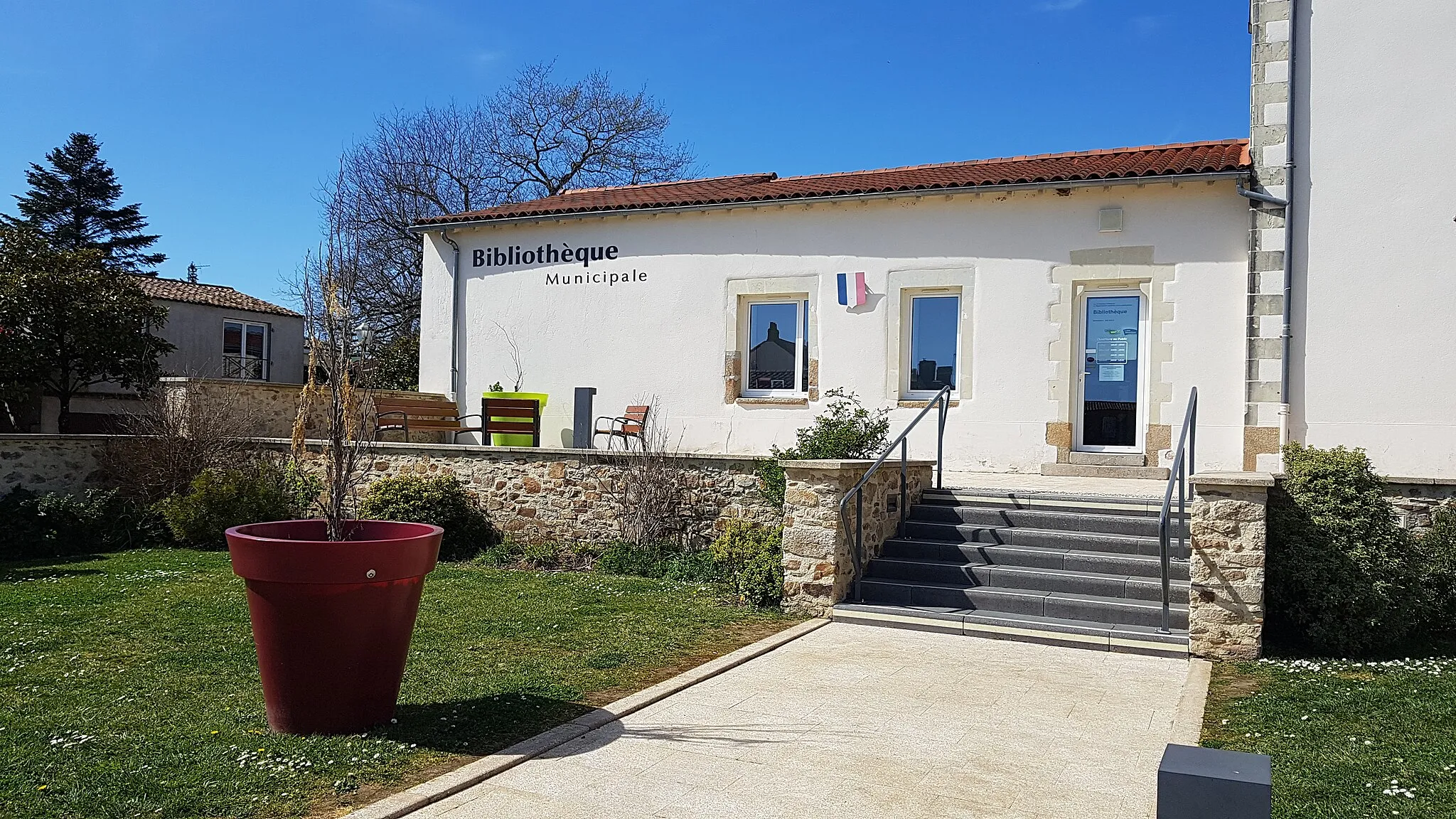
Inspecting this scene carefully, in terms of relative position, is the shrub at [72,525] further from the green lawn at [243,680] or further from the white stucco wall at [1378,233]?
the white stucco wall at [1378,233]

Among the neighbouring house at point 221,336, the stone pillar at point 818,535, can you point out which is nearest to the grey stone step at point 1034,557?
the stone pillar at point 818,535

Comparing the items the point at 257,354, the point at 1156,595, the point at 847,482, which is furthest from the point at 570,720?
the point at 257,354

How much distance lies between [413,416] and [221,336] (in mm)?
15041

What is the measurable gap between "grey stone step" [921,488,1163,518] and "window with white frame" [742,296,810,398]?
411 centimetres

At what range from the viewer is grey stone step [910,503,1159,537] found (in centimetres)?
803

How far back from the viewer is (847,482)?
25.7 ft

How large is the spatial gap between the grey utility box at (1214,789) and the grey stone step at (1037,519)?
19.6ft

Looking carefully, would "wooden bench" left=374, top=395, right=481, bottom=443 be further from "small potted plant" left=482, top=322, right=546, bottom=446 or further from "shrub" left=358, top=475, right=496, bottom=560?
"shrub" left=358, top=475, right=496, bottom=560

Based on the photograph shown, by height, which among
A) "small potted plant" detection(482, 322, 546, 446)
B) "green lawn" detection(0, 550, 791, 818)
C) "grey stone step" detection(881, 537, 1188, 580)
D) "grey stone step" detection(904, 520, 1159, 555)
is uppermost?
"small potted plant" detection(482, 322, 546, 446)

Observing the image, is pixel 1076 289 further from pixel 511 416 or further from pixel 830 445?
pixel 511 416

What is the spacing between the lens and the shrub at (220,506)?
11.5 m

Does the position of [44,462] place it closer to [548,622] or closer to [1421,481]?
[548,622]

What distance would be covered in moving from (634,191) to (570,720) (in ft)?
37.1

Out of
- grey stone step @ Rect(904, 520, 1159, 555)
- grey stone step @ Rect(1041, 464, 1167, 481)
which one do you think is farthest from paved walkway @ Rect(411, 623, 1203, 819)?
grey stone step @ Rect(1041, 464, 1167, 481)
